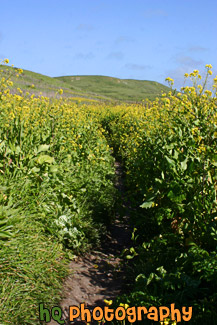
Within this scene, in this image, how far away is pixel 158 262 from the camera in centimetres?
367

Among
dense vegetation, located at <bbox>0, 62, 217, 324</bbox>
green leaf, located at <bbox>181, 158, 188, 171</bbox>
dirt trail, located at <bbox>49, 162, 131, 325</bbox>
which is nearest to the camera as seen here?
dense vegetation, located at <bbox>0, 62, 217, 324</bbox>

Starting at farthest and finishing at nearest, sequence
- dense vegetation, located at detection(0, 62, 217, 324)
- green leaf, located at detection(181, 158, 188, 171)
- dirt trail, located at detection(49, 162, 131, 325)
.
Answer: green leaf, located at detection(181, 158, 188, 171) < dirt trail, located at detection(49, 162, 131, 325) < dense vegetation, located at detection(0, 62, 217, 324)

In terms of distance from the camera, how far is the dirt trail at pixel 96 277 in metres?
3.75

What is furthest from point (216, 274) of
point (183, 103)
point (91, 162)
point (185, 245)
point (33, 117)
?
point (33, 117)

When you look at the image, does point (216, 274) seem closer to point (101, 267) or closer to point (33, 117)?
point (101, 267)

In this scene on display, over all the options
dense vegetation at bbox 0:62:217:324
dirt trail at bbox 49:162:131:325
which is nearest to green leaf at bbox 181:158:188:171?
dense vegetation at bbox 0:62:217:324

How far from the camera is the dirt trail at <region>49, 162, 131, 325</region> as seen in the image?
3.75 meters

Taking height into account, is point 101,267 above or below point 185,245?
below

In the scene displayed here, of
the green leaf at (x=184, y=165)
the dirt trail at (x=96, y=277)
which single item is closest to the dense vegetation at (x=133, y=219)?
the green leaf at (x=184, y=165)

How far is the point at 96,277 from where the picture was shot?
4.29m

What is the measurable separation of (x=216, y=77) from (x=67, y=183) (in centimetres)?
287

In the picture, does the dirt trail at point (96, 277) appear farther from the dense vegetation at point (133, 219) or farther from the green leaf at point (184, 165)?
the green leaf at point (184, 165)

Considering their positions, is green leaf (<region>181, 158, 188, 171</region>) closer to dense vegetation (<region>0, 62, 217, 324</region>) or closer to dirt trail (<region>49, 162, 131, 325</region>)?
dense vegetation (<region>0, 62, 217, 324</region>)

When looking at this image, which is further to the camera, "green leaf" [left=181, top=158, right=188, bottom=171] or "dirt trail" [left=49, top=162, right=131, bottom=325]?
"green leaf" [left=181, top=158, right=188, bottom=171]
